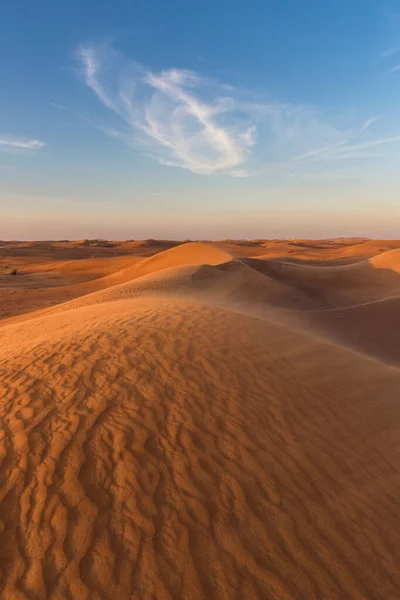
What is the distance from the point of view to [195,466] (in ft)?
12.9

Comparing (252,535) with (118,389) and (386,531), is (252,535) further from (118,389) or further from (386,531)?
(118,389)

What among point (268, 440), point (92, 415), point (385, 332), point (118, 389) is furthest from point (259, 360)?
point (385, 332)

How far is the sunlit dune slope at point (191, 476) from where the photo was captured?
297 cm

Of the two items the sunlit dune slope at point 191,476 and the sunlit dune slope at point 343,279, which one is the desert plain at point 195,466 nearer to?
the sunlit dune slope at point 191,476

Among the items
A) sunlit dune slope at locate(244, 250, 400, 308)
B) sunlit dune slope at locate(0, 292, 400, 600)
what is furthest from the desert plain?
sunlit dune slope at locate(244, 250, 400, 308)

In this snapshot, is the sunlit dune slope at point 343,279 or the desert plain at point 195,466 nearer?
the desert plain at point 195,466

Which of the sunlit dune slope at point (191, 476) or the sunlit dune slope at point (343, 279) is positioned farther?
the sunlit dune slope at point (343, 279)

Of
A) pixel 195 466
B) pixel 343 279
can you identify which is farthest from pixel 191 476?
pixel 343 279

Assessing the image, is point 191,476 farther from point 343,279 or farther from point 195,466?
point 343,279

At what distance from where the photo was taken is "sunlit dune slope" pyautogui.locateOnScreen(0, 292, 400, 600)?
9.74 feet

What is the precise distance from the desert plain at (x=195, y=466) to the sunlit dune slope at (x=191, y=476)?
1 centimetres

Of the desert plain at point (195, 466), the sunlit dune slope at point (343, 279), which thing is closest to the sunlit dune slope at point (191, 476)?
the desert plain at point (195, 466)

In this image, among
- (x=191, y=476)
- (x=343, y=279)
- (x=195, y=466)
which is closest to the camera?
(x=191, y=476)

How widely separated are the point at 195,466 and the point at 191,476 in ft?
0.44
